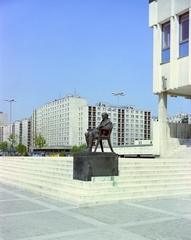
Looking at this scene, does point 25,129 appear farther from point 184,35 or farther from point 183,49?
point 183,49

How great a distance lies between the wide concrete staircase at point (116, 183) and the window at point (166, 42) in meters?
9.23

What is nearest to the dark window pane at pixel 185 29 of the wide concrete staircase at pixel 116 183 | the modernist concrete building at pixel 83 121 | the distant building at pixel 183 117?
the wide concrete staircase at pixel 116 183

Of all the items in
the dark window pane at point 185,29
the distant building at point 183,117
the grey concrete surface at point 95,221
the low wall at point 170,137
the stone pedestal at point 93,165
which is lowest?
the grey concrete surface at point 95,221

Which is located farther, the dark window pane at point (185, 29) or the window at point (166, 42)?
the window at point (166, 42)

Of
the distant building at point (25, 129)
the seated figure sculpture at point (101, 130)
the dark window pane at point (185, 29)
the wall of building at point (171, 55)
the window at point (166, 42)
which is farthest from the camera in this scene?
the distant building at point (25, 129)

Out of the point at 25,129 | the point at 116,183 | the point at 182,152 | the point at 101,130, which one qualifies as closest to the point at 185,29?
the point at 182,152

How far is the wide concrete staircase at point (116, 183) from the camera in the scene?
1028 cm

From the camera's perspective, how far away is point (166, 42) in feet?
72.7

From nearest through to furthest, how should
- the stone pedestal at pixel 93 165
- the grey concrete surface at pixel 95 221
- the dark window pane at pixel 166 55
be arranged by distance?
the grey concrete surface at pixel 95 221
the stone pedestal at pixel 93 165
the dark window pane at pixel 166 55

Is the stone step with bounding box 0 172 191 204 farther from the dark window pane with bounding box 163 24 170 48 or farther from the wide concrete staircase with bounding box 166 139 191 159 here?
the dark window pane with bounding box 163 24 170 48

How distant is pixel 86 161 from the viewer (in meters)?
11.3

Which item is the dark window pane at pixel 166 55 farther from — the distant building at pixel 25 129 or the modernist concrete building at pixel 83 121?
the distant building at pixel 25 129

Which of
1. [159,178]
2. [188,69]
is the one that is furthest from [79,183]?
[188,69]

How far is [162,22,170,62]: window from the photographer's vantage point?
21530mm
